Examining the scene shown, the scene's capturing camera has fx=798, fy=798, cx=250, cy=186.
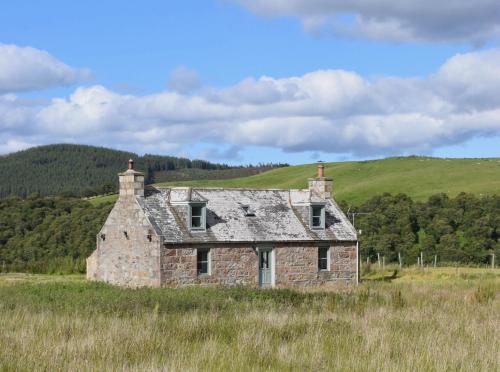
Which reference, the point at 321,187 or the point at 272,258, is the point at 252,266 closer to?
the point at 272,258

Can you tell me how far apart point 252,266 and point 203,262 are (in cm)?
248

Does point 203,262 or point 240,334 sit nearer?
point 240,334

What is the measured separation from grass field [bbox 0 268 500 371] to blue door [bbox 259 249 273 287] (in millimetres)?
15502

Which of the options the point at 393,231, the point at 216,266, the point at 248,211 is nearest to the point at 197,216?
the point at 216,266

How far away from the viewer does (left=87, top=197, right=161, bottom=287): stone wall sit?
34969 mm

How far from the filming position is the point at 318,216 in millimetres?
40031

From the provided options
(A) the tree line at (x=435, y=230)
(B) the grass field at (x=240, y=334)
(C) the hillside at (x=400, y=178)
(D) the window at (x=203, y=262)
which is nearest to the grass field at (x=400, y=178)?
(C) the hillside at (x=400, y=178)

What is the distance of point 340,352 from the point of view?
1276 cm

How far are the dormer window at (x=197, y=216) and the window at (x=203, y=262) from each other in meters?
1.12

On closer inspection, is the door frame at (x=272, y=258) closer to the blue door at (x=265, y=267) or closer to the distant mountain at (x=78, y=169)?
the blue door at (x=265, y=267)

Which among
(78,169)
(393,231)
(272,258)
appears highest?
(78,169)

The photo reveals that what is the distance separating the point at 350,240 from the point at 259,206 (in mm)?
4893

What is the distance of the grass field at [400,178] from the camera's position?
93125 millimetres

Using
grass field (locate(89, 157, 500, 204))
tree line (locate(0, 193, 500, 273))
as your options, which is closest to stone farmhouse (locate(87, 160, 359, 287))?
tree line (locate(0, 193, 500, 273))
